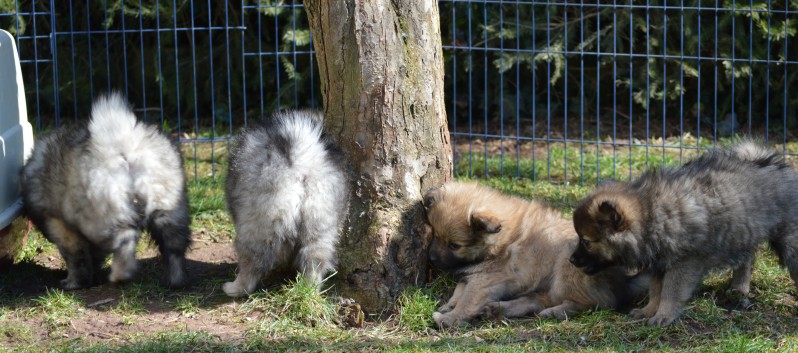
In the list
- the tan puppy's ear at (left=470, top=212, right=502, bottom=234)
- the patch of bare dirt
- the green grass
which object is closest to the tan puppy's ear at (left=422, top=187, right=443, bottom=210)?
the tan puppy's ear at (left=470, top=212, right=502, bottom=234)

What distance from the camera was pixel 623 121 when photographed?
1044cm

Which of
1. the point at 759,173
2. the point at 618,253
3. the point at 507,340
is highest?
the point at 759,173

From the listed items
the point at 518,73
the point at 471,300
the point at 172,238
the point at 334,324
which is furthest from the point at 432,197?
the point at 518,73

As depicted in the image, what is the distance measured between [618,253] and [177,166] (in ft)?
8.42

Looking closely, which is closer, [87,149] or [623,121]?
[87,149]

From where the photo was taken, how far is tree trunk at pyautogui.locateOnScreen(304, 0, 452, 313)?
5.49 m

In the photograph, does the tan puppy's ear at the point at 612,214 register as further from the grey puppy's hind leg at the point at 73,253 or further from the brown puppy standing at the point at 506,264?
the grey puppy's hind leg at the point at 73,253

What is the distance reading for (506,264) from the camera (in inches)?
225

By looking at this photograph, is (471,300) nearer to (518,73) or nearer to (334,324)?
(334,324)

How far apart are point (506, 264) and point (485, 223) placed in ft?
1.00

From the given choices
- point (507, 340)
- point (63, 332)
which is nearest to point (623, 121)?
point (507, 340)

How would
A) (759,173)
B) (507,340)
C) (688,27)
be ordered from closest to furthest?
(507,340) < (759,173) < (688,27)

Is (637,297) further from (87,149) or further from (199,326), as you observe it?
(87,149)

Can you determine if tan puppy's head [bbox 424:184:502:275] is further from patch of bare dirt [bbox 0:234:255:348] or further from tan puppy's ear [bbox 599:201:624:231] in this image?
patch of bare dirt [bbox 0:234:255:348]
